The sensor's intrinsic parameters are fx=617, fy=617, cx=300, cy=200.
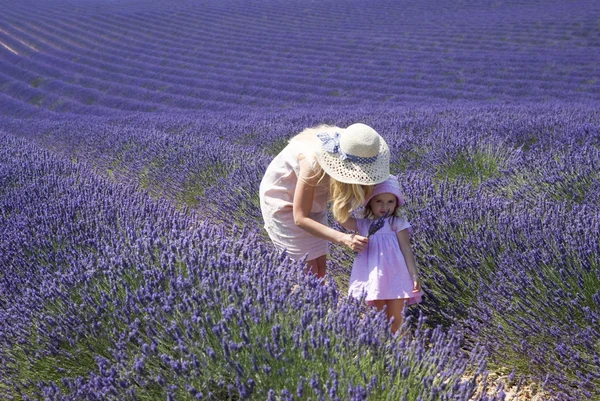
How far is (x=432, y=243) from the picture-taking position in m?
2.34

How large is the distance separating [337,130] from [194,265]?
2.31 ft

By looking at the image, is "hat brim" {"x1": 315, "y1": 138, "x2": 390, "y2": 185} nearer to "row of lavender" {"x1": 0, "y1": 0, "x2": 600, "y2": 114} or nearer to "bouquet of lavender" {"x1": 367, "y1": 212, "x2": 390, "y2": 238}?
"bouquet of lavender" {"x1": 367, "y1": 212, "x2": 390, "y2": 238}

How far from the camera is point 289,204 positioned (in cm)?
225

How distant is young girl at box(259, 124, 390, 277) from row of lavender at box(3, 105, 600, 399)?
42cm

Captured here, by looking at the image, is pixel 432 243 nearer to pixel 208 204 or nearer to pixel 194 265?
pixel 194 265

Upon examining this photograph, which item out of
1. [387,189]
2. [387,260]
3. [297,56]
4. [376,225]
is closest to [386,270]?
[387,260]

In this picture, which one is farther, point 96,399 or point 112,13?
point 112,13

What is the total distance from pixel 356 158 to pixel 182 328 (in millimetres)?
802

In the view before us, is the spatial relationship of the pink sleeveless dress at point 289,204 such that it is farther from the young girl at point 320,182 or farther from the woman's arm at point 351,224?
the woman's arm at point 351,224

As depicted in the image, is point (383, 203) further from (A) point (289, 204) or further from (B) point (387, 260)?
(A) point (289, 204)

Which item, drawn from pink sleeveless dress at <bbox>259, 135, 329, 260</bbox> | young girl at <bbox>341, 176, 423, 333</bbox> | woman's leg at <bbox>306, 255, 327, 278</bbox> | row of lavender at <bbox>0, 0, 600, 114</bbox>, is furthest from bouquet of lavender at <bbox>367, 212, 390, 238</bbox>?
row of lavender at <bbox>0, 0, 600, 114</bbox>

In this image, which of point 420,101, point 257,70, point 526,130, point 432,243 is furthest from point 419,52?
point 432,243

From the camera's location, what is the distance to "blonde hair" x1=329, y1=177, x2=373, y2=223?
2020 mm

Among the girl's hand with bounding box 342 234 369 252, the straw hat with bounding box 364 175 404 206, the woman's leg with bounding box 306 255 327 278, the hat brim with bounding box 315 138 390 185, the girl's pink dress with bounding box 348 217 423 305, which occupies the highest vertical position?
the hat brim with bounding box 315 138 390 185
